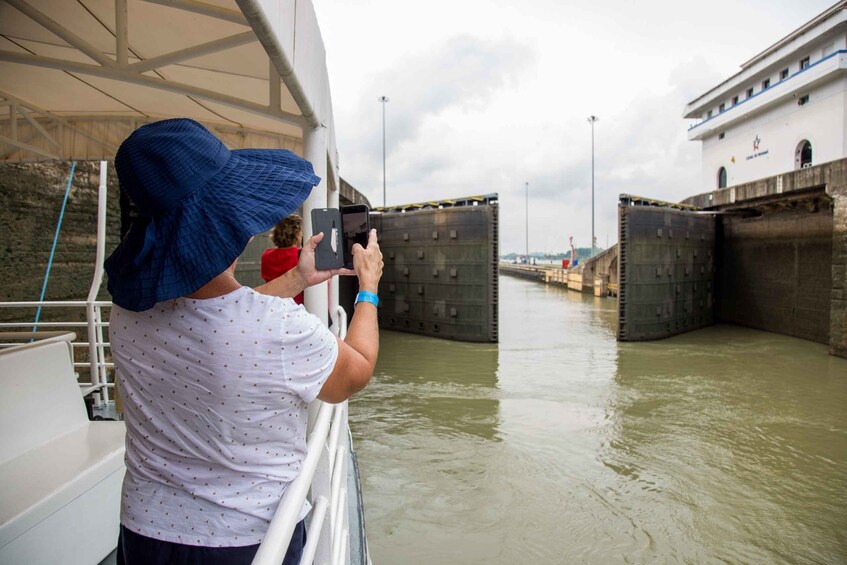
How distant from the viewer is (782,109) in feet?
66.9

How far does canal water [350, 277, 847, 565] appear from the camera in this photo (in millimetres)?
3990

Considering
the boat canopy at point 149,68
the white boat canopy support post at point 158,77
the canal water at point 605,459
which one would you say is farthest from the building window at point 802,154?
the boat canopy at point 149,68

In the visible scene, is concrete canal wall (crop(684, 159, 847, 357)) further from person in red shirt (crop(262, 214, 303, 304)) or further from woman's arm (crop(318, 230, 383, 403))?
woman's arm (crop(318, 230, 383, 403))

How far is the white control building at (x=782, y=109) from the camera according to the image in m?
17.7

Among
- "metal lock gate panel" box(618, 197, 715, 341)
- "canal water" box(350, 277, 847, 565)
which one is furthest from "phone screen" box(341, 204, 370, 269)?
"metal lock gate panel" box(618, 197, 715, 341)

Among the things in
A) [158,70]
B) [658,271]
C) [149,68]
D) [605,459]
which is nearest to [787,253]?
[658,271]

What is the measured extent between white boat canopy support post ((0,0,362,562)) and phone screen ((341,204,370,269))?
1.43 ft

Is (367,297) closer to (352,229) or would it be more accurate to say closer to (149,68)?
(352,229)

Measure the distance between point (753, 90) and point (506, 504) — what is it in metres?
24.4

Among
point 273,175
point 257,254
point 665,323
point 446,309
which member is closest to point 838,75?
point 665,323

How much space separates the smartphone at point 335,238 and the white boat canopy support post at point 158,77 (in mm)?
403

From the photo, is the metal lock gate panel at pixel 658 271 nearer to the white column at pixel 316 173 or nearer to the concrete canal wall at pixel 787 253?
the concrete canal wall at pixel 787 253

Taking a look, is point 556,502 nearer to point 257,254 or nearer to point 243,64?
point 243,64

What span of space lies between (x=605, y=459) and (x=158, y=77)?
5.19m
